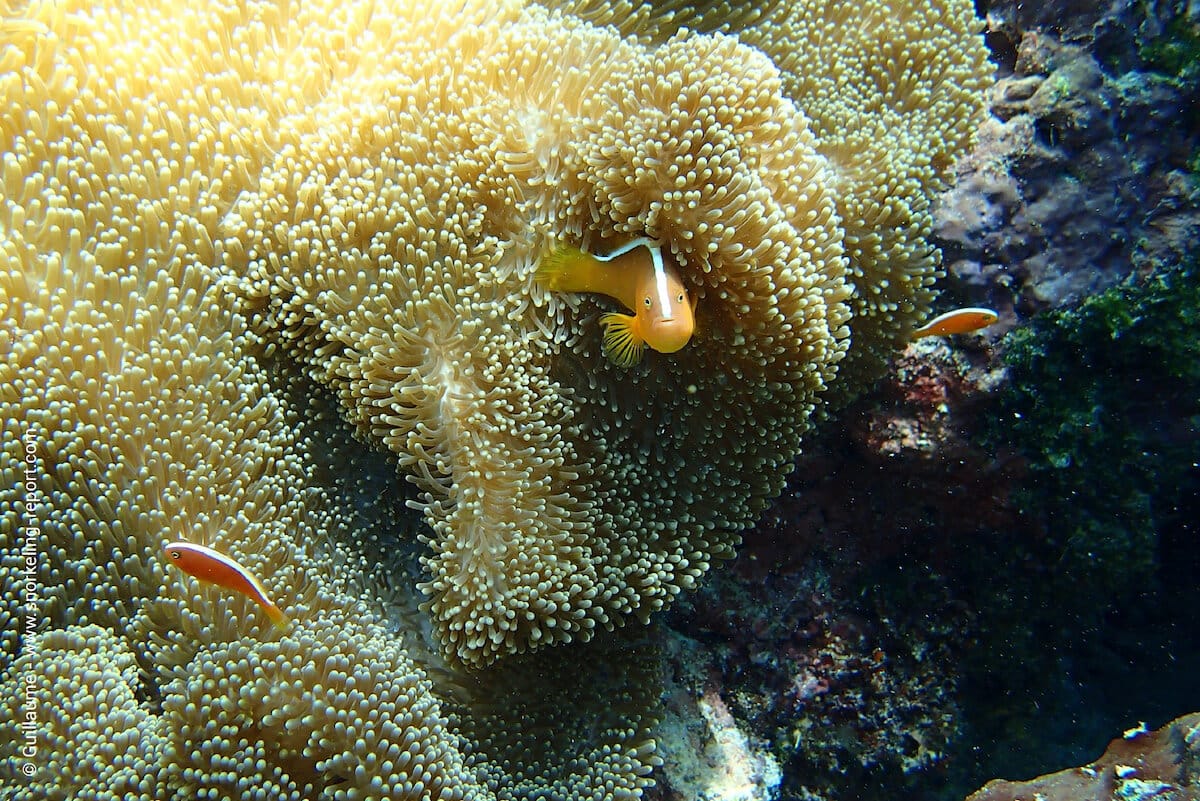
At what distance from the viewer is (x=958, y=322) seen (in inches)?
98.9

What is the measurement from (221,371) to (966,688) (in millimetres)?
3634

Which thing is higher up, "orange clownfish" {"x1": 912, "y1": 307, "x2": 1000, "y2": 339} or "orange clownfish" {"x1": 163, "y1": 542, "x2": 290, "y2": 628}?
"orange clownfish" {"x1": 163, "y1": 542, "x2": 290, "y2": 628}

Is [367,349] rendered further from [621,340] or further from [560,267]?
[621,340]

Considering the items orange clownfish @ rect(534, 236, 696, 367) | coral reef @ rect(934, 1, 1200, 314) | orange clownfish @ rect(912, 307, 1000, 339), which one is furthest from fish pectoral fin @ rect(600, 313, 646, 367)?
coral reef @ rect(934, 1, 1200, 314)

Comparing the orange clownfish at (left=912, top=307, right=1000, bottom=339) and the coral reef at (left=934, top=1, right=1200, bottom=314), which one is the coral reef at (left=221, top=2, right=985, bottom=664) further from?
the coral reef at (left=934, top=1, right=1200, bottom=314)

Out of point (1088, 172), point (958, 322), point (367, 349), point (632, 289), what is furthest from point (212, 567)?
point (1088, 172)

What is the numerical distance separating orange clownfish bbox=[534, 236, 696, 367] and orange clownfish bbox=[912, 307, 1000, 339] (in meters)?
1.07

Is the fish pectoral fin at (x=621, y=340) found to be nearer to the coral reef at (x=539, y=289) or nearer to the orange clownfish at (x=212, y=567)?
the coral reef at (x=539, y=289)

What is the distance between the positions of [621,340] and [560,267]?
280 millimetres

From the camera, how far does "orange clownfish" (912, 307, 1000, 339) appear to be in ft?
8.13

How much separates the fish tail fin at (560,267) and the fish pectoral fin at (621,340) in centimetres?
16

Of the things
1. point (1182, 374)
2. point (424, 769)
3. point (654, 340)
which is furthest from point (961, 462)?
point (424, 769)

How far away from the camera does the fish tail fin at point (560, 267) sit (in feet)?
6.49

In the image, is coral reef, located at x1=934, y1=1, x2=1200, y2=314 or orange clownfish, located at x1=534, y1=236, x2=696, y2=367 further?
coral reef, located at x1=934, y1=1, x2=1200, y2=314
